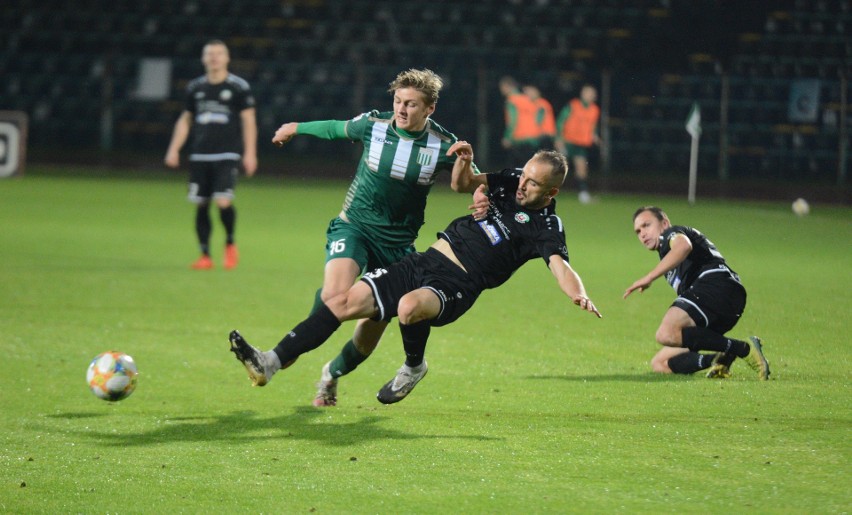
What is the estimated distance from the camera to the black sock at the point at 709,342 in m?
6.52

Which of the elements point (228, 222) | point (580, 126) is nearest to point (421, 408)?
point (228, 222)

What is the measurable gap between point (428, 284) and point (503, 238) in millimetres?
447

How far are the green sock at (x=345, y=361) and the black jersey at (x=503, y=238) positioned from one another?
2.42ft

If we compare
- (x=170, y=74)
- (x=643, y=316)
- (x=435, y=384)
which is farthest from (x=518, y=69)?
(x=435, y=384)

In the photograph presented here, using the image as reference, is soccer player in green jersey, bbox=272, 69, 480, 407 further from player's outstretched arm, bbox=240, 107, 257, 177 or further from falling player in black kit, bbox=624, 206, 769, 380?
player's outstretched arm, bbox=240, 107, 257, 177

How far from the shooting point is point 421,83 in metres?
5.94

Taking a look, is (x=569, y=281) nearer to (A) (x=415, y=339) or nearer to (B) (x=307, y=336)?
(A) (x=415, y=339)

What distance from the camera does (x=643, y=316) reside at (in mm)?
9125

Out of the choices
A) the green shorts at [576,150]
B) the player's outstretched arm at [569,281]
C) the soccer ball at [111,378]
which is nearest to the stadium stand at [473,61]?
the green shorts at [576,150]

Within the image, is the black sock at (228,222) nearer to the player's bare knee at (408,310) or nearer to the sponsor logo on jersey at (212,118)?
the sponsor logo on jersey at (212,118)

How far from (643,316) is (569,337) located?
1229mm

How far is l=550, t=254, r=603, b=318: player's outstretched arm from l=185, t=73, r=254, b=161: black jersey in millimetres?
6498

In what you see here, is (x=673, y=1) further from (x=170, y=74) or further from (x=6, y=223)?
(x=6, y=223)

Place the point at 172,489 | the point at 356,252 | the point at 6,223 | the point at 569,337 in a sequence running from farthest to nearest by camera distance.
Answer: the point at 6,223 → the point at 569,337 → the point at 356,252 → the point at 172,489
